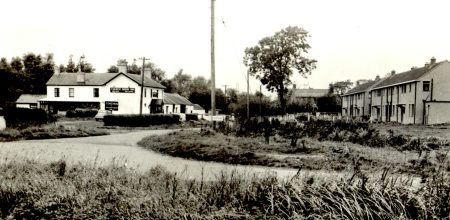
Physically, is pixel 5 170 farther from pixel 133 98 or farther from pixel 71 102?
pixel 71 102

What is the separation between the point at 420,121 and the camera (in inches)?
1629

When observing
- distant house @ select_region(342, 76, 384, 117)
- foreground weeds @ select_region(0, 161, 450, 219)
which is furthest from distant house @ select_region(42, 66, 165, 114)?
foreground weeds @ select_region(0, 161, 450, 219)

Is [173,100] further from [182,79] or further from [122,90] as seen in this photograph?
[182,79]

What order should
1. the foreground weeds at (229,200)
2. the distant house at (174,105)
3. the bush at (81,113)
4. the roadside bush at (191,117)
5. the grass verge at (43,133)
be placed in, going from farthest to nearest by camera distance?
the distant house at (174,105) < the roadside bush at (191,117) < the bush at (81,113) < the grass verge at (43,133) < the foreground weeds at (229,200)

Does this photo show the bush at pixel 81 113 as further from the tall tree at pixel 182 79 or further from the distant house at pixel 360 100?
the tall tree at pixel 182 79

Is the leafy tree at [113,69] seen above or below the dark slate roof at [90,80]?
above

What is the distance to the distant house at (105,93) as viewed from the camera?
56094mm

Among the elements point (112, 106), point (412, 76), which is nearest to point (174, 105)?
point (112, 106)

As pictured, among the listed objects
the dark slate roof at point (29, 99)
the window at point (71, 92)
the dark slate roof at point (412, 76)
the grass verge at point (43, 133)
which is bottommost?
the grass verge at point (43, 133)

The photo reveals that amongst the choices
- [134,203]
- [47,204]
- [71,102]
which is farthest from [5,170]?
[71,102]

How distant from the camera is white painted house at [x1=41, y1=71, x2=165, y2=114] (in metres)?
56.1

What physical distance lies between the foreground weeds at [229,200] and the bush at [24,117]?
21049 millimetres

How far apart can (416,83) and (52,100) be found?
47.3 metres

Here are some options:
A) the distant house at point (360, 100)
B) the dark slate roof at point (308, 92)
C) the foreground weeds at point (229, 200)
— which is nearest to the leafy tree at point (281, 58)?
the distant house at point (360, 100)
